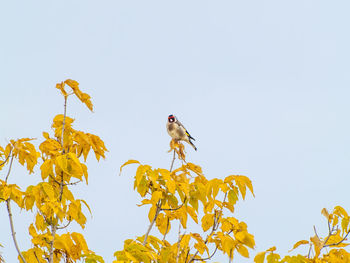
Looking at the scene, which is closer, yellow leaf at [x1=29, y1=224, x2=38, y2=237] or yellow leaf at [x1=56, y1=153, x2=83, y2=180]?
yellow leaf at [x1=56, y1=153, x2=83, y2=180]

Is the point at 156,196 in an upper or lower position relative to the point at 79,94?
lower

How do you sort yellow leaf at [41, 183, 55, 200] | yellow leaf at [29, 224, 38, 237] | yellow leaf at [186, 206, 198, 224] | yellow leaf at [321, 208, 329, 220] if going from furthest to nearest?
yellow leaf at [186, 206, 198, 224], yellow leaf at [29, 224, 38, 237], yellow leaf at [321, 208, 329, 220], yellow leaf at [41, 183, 55, 200]

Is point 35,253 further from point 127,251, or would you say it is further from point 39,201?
point 127,251

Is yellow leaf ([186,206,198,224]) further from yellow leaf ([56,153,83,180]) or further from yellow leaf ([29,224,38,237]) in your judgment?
yellow leaf ([29,224,38,237])

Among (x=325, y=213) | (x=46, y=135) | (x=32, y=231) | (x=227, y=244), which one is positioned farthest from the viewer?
(x=46, y=135)

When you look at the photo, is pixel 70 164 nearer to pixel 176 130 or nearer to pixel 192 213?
pixel 192 213

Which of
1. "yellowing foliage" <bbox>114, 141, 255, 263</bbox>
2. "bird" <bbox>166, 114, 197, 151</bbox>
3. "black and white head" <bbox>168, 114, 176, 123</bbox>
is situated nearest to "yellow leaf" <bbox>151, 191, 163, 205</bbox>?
"yellowing foliage" <bbox>114, 141, 255, 263</bbox>

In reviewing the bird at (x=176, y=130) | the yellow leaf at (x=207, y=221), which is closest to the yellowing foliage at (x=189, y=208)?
the yellow leaf at (x=207, y=221)

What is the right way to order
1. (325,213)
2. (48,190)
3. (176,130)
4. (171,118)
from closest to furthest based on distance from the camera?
1. (48,190)
2. (325,213)
3. (176,130)
4. (171,118)

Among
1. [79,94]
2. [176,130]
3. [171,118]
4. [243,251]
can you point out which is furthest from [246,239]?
[171,118]

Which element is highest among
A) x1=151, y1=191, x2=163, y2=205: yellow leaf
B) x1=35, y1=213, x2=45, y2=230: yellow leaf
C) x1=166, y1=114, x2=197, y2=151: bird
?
x1=166, y1=114, x2=197, y2=151: bird

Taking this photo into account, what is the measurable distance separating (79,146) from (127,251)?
3.81 feet

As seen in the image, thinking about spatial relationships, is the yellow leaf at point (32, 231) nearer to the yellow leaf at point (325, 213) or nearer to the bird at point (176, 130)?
the yellow leaf at point (325, 213)

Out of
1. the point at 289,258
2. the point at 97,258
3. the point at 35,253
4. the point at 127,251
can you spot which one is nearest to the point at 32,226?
the point at 35,253
